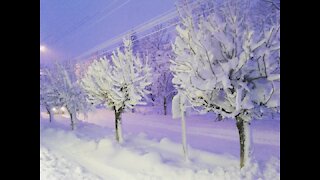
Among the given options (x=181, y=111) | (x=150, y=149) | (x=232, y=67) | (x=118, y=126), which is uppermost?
(x=232, y=67)

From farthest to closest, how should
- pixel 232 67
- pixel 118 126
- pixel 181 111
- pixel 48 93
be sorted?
1. pixel 48 93
2. pixel 118 126
3. pixel 181 111
4. pixel 232 67

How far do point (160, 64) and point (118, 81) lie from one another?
419 millimetres

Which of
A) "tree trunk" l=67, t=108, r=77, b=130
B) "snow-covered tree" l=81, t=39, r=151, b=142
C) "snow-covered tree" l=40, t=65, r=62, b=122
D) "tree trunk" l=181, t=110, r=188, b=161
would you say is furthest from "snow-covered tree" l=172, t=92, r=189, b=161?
"snow-covered tree" l=40, t=65, r=62, b=122

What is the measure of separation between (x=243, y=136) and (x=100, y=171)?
3.42 feet

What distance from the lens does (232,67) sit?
2188mm

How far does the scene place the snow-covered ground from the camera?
2188 mm

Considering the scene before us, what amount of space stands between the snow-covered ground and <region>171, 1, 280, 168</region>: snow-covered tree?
0.08 m

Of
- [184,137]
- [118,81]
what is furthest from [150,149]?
[118,81]

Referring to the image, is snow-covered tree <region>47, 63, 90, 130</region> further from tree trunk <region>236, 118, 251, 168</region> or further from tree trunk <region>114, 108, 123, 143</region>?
tree trunk <region>236, 118, 251, 168</region>

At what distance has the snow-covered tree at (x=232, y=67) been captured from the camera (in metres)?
2.12

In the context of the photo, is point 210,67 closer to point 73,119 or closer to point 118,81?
point 118,81

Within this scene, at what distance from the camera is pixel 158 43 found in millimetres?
2480
